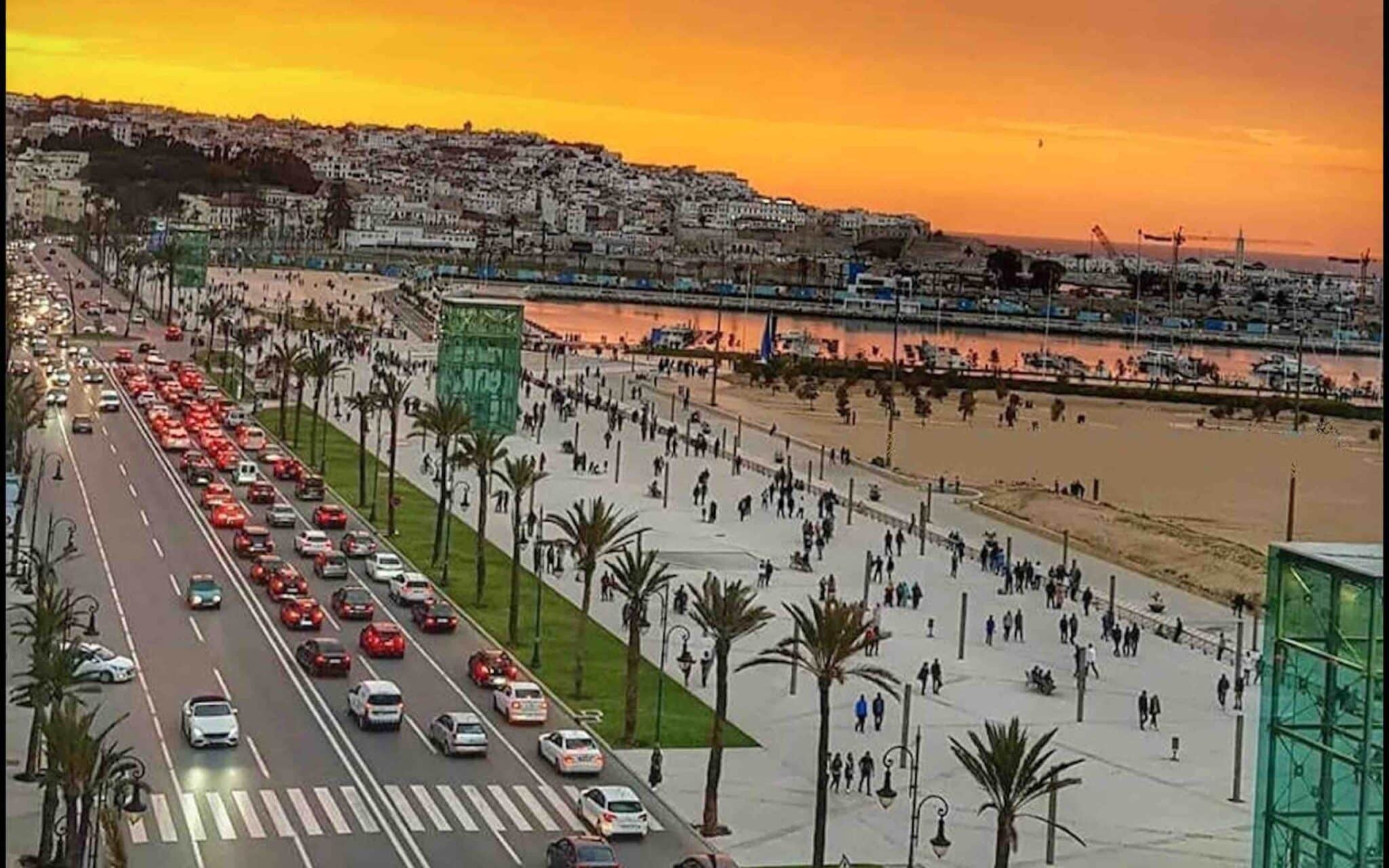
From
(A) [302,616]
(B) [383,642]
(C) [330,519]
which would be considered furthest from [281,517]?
(B) [383,642]

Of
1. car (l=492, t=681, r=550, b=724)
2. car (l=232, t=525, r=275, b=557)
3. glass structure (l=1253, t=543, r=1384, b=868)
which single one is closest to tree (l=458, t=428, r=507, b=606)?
car (l=232, t=525, r=275, b=557)

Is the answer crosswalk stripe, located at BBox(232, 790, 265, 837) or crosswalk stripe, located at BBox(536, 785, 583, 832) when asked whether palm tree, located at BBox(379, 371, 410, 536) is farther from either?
crosswalk stripe, located at BBox(232, 790, 265, 837)

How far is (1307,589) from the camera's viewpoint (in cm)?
902

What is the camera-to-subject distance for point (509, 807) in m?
15.4

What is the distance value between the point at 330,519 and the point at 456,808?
13.8 m

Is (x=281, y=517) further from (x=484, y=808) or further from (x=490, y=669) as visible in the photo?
(x=484, y=808)

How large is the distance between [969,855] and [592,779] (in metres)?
3.03

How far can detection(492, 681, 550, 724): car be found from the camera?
1798 cm

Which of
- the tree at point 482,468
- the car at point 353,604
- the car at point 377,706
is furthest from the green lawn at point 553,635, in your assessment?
the car at point 377,706

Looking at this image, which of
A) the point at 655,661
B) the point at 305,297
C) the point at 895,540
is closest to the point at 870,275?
the point at 305,297

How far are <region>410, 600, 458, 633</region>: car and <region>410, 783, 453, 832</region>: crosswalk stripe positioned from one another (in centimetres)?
603

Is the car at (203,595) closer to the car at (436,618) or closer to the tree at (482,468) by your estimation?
the car at (436,618)

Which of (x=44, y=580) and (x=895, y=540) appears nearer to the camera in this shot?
(x=44, y=580)

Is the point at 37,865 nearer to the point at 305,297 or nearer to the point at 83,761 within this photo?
the point at 83,761
